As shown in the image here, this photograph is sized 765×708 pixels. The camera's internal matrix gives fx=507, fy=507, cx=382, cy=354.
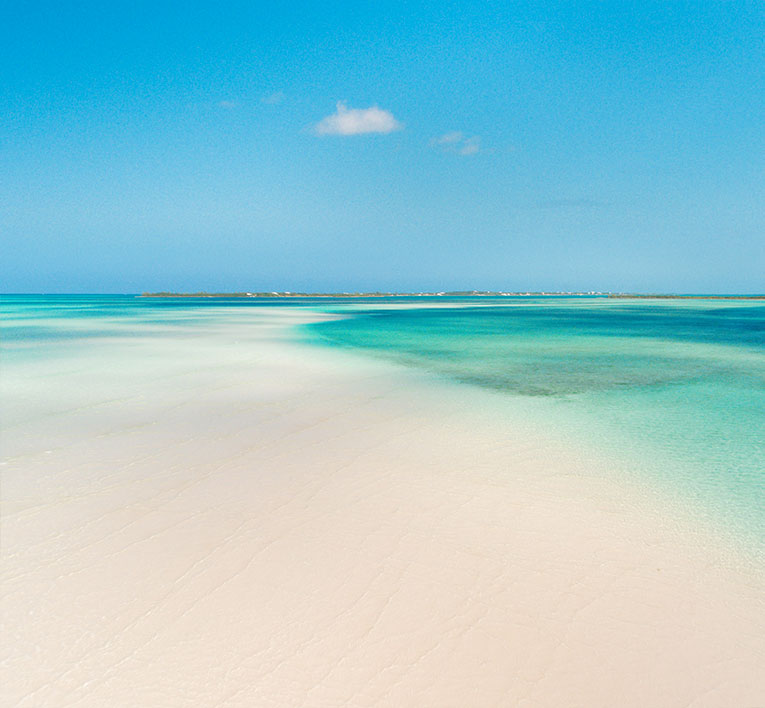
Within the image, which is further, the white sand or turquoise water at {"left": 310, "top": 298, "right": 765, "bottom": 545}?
turquoise water at {"left": 310, "top": 298, "right": 765, "bottom": 545}

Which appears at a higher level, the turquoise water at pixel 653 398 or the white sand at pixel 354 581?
the turquoise water at pixel 653 398

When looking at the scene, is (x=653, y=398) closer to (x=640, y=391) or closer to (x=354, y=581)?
(x=640, y=391)

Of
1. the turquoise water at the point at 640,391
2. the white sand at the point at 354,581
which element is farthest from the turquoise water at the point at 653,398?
the white sand at the point at 354,581

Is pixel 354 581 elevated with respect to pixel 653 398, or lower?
lower

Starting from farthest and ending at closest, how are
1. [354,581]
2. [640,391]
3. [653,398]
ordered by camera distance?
[640,391] → [653,398] → [354,581]

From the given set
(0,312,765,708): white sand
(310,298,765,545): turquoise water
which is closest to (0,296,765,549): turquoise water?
(310,298,765,545): turquoise water

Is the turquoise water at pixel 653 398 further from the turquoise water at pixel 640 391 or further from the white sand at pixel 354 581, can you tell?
the white sand at pixel 354 581

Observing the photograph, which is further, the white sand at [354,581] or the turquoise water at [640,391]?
the turquoise water at [640,391]

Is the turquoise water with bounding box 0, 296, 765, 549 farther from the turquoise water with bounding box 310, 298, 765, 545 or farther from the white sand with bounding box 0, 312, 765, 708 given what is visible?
the white sand with bounding box 0, 312, 765, 708

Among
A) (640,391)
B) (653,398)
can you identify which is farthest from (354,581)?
(640,391)
